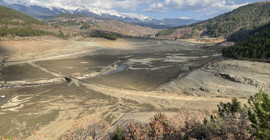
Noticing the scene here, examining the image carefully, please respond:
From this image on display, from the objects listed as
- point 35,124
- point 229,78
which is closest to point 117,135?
point 35,124

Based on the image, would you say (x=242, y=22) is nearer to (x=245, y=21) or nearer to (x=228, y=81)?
(x=245, y=21)

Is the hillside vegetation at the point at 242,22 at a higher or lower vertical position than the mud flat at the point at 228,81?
higher

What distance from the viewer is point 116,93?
86.8 feet

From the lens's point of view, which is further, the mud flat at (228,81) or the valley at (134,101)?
the mud flat at (228,81)

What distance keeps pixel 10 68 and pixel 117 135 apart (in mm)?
38810

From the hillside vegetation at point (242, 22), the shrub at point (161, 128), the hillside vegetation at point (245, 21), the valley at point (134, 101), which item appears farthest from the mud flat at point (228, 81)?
the hillside vegetation at point (245, 21)

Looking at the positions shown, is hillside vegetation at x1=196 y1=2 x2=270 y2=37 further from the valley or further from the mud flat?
the mud flat

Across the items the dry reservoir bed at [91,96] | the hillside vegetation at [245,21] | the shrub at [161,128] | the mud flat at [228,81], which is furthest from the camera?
the hillside vegetation at [245,21]

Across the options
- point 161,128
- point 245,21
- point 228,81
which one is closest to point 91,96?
point 161,128

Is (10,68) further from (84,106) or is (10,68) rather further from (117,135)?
(117,135)

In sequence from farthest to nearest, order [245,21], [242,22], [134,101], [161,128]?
[242,22] → [245,21] → [134,101] → [161,128]

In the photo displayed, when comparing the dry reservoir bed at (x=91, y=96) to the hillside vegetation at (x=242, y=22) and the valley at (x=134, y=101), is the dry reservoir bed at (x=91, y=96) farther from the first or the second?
the hillside vegetation at (x=242, y=22)

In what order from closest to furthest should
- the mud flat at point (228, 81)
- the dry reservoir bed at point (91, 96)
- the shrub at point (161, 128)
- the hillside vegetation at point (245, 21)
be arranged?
the shrub at point (161, 128)
the dry reservoir bed at point (91, 96)
the mud flat at point (228, 81)
the hillside vegetation at point (245, 21)

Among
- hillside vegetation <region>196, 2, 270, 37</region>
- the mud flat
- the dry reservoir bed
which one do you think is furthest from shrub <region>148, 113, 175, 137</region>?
hillside vegetation <region>196, 2, 270, 37</region>
